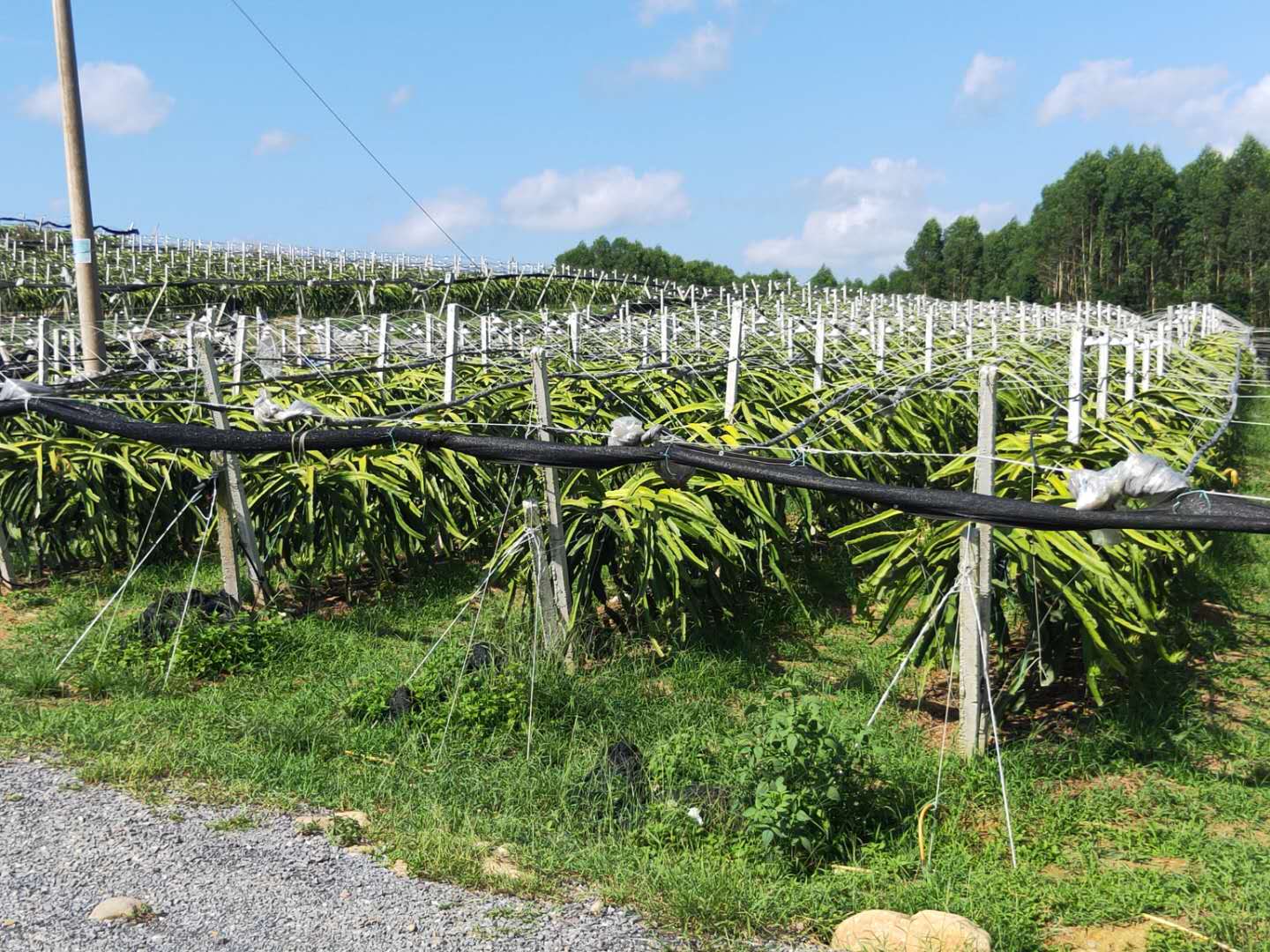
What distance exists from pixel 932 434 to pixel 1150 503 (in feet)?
17.3

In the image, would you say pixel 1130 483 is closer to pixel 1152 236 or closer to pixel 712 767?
pixel 712 767

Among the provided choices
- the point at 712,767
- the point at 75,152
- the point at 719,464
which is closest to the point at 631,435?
the point at 719,464

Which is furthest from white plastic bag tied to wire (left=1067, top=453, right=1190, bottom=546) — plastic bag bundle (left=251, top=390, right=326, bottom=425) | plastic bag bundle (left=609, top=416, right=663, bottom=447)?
plastic bag bundle (left=251, top=390, right=326, bottom=425)

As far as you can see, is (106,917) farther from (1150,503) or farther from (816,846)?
(1150,503)

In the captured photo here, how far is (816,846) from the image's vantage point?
353 cm

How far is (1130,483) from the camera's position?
3152 mm

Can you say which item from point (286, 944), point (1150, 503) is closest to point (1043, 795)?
point (1150, 503)

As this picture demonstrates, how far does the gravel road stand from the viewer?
10.0 ft

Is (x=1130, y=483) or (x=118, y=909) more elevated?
(x=1130, y=483)

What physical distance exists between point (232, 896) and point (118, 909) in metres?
0.31

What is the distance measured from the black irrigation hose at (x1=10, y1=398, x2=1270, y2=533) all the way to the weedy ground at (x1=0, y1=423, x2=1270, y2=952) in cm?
84

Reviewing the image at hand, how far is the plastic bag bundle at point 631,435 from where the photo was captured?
4.29 metres

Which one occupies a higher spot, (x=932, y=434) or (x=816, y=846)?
(x=932, y=434)

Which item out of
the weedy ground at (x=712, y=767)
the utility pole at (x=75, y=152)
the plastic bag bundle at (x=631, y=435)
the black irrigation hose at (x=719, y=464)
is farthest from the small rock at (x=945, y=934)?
the utility pole at (x=75, y=152)
